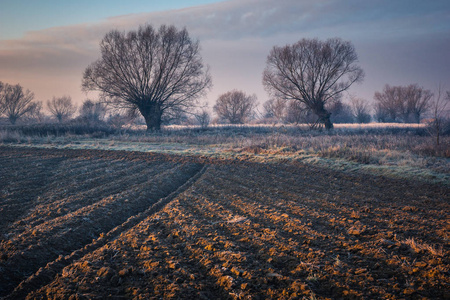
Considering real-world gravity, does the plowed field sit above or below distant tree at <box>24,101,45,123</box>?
below

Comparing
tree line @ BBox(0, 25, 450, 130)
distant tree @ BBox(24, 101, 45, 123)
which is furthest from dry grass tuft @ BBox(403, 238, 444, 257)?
distant tree @ BBox(24, 101, 45, 123)

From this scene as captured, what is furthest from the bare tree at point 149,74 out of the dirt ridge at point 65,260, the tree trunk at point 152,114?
the dirt ridge at point 65,260

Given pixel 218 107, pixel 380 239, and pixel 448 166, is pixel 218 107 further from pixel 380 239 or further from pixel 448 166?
pixel 380 239

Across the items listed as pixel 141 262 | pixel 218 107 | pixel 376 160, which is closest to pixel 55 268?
pixel 141 262

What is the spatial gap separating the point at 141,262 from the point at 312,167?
9.06m

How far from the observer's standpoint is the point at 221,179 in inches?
355

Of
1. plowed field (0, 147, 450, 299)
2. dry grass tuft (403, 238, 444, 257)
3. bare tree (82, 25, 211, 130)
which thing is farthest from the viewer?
bare tree (82, 25, 211, 130)

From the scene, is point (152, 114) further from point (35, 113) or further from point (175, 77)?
point (35, 113)

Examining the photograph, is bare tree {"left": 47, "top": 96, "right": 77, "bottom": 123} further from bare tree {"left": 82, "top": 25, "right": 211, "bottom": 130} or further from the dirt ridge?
the dirt ridge

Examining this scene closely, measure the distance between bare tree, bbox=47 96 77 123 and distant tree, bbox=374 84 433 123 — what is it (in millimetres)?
74878

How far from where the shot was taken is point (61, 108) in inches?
2498

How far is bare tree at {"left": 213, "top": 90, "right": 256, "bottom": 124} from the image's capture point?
60375mm

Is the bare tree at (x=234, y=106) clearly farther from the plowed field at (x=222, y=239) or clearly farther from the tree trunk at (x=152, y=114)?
the plowed field at (x=222, y=239)

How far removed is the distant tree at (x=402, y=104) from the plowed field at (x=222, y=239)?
6206cm
